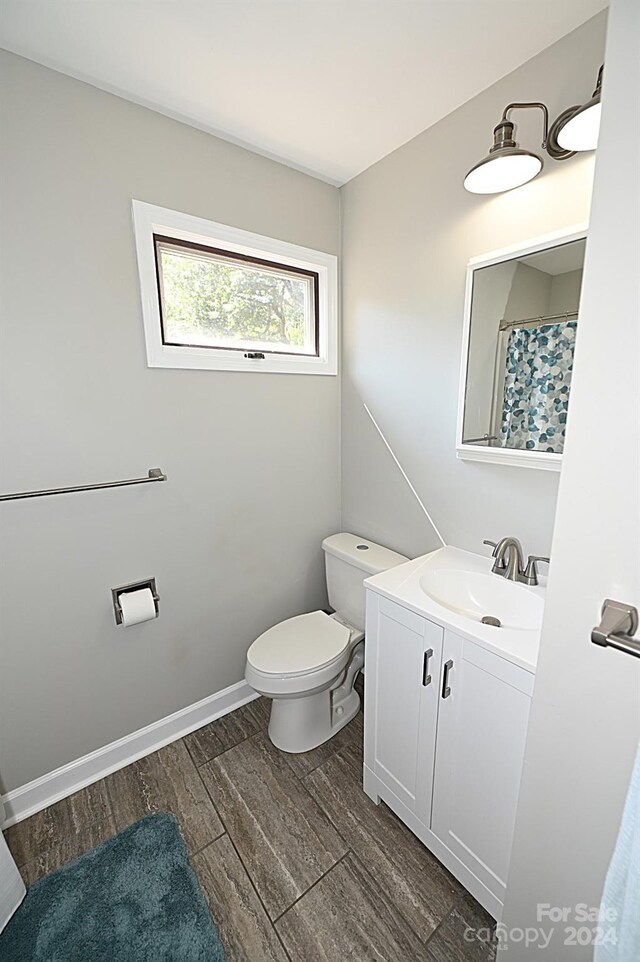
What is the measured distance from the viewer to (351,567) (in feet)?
6.11

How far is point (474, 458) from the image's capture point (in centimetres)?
146

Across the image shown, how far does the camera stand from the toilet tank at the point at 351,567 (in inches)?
70.3

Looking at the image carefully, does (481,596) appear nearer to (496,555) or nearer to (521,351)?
(496,555)

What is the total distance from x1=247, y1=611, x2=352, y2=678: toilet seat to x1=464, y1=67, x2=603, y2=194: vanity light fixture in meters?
1.74

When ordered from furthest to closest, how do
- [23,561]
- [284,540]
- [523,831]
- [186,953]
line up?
1. [284,540]
2. [23,561]
3. [186,953]
4. [523,831]

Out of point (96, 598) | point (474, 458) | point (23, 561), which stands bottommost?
point (96, 598)

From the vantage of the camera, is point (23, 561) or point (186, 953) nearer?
point (186, 953)

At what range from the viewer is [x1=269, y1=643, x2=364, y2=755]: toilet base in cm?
168

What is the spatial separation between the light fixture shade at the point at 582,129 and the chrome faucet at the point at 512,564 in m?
1.15

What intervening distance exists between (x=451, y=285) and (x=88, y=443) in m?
1.45

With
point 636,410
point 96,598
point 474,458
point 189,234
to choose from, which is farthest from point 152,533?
point 636,410

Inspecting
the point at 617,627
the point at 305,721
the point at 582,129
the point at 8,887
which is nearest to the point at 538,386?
the point at 582,129

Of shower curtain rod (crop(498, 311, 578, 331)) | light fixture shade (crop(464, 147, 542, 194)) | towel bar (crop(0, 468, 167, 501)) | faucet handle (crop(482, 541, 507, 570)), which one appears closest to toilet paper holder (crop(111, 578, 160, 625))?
towel bar (crop(0, 468, 167, 501))

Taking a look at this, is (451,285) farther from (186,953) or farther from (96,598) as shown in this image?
(186,953)
